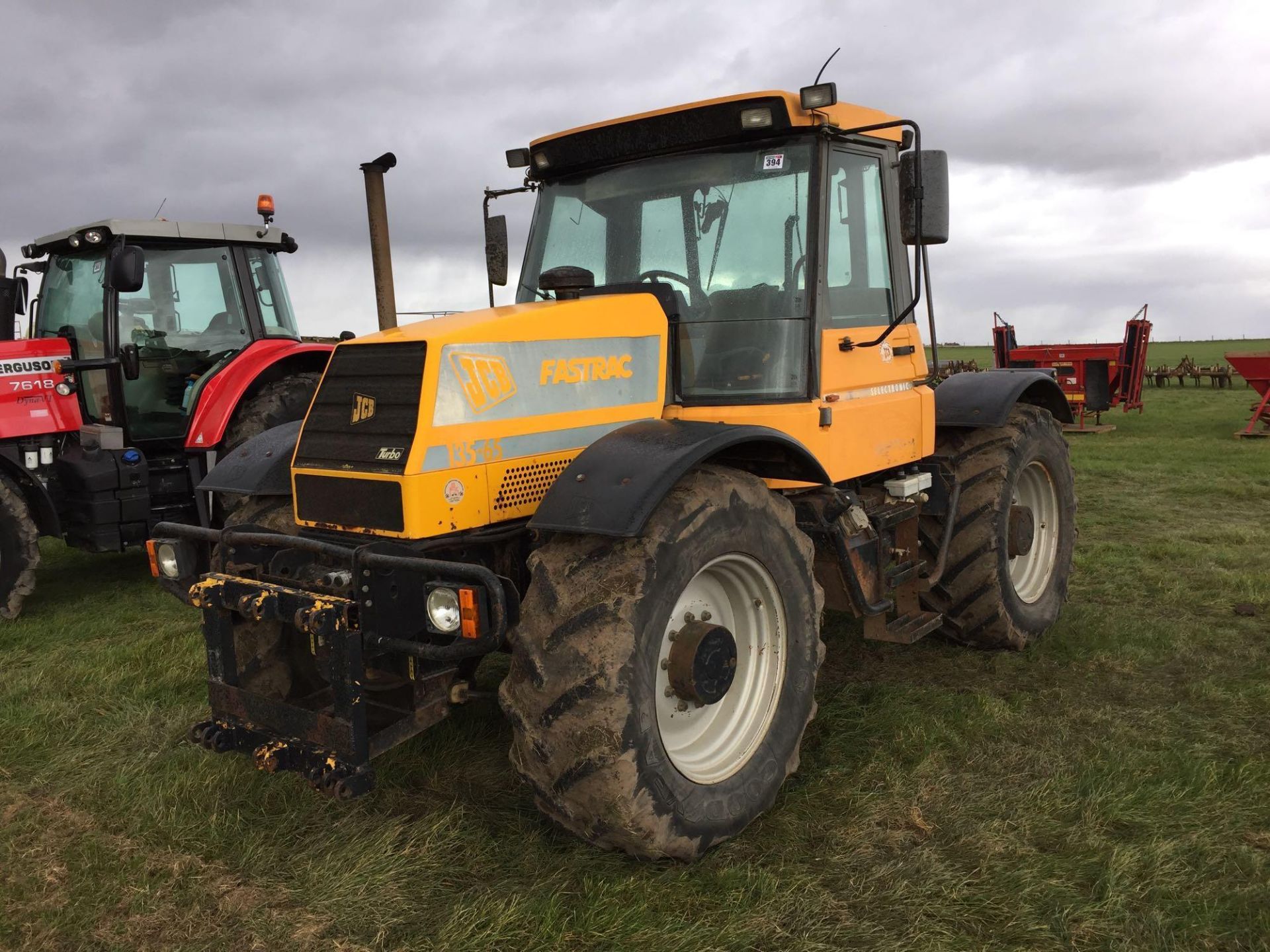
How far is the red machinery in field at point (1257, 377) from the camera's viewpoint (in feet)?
51.4

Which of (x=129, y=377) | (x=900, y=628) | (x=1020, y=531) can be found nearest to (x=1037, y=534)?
(x=1020, y=531)

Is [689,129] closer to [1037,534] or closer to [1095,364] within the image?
[1037,534]

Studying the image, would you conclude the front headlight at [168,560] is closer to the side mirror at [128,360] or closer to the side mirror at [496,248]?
the side mirror at [496,248]

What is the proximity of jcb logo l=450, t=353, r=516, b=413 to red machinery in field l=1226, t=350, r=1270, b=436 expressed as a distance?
15623mm

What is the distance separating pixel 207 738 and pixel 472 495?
1.24 m

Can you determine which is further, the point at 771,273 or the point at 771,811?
the point at 771,273

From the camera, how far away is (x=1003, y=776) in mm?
3928

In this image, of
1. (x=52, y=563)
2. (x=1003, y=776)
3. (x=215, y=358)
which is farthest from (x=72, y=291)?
(x=1003, y=776)

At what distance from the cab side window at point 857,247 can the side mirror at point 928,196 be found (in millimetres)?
282

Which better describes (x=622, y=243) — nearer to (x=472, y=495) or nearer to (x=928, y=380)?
(x=472, y=495)

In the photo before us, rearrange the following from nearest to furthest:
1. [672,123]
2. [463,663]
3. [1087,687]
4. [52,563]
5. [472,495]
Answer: [472,495], [463,663], [672,123], [1087,687], [52,563]

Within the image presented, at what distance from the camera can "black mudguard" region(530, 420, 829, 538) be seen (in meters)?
3.07

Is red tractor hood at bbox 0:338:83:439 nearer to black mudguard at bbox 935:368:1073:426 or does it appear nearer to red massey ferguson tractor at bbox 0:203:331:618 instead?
red massey ferguson tractor at bbox 0:203:331:618

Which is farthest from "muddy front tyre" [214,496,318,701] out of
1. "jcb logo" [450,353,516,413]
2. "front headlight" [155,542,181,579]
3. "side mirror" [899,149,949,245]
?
"side mirror" [899,149,949,245]
